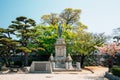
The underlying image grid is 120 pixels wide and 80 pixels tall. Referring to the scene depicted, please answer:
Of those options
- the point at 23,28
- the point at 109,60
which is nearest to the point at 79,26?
the point at 23,28

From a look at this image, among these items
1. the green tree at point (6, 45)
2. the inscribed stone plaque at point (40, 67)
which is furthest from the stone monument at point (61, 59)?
the green tree at point (6, 45)

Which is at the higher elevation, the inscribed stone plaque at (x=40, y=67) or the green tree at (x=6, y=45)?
the green tree at (x=6, y=45)

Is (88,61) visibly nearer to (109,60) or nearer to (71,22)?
(71,22)

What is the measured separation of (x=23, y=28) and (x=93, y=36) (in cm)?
1246

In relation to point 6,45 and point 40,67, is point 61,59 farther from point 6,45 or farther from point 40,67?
point 6,45

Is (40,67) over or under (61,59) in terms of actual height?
under

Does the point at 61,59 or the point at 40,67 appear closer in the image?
the point at 40,67

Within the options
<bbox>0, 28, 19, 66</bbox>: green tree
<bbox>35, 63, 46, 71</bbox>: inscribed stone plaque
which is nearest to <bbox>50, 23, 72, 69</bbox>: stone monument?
<bbox>35, 63, 46, 71</bbox>: inscribed stone plaque

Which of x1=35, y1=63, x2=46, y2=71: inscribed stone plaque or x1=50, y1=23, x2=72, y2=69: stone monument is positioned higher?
x1=50, y1=23, x2=72, y2=69: stone monument

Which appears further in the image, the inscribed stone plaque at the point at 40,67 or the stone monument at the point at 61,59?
the stone monument at the point at 61,59

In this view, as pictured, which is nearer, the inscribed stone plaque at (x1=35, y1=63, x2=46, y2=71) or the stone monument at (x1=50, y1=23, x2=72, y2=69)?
the inscribed stone plaque at (x1=35, y1=63, x2=46, y2=71)

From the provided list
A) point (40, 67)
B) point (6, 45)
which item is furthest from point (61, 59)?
point (6, 45)

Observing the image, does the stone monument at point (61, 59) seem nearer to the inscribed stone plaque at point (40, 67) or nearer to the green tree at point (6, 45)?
the inscribed stone plaque at point (40, 67)

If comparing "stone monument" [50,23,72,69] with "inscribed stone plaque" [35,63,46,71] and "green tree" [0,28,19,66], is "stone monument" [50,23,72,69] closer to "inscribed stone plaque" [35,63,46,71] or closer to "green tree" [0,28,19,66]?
"inscribed stone plaque" [35,63,46,71]
